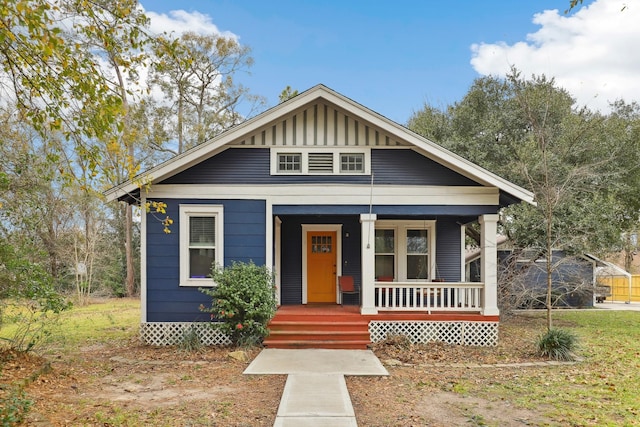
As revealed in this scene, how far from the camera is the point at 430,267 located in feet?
41.4

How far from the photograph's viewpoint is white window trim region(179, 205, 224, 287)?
1003 centimetres

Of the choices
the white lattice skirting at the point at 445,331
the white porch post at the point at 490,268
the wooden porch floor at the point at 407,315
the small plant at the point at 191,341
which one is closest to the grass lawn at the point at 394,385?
the small plant at the point at 191,341

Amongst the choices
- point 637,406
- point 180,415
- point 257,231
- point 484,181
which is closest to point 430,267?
point 484,181

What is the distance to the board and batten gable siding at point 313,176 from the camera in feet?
33.5

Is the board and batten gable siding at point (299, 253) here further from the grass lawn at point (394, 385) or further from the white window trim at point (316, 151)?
the grass lawn at point (394, 385)

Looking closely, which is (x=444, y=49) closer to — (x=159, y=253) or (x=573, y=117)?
(x=573, y=117)

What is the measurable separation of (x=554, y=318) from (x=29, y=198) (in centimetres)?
1756

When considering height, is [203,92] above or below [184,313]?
above

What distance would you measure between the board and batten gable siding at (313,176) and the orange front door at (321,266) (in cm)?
269

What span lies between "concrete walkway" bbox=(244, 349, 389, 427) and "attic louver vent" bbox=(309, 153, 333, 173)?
420cm

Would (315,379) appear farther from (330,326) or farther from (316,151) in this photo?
(316,151)

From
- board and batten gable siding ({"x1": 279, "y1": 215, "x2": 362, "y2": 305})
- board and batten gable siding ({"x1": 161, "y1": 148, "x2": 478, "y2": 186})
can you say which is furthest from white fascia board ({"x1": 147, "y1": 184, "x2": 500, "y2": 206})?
board and batten gable siding ({"x1": 279, "y1": 215, "x2": 362, "y2": 305})

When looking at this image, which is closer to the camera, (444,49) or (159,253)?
(159,253)

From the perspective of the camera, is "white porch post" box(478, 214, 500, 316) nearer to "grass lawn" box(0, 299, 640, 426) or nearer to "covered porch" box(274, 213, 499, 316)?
"grass lawn" box(0, 299, 640, 426)
